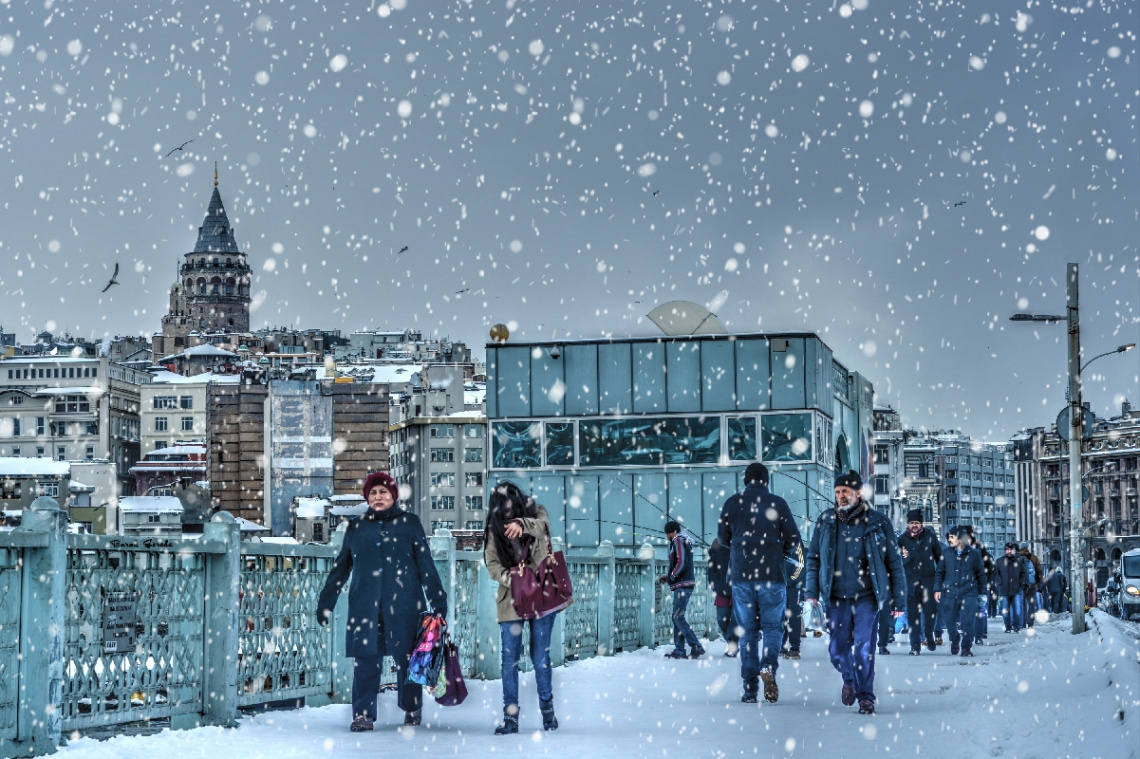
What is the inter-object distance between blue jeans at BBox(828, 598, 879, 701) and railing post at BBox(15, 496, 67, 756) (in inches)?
210

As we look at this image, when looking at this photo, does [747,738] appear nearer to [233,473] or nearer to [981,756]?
[981,756]

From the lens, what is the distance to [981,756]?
29.7ft

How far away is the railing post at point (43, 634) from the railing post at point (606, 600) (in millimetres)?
11502

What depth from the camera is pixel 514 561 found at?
414 inches

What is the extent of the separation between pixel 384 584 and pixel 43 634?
2.26 metres

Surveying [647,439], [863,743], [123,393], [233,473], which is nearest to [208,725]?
[863,743]

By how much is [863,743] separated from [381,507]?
2.93 m

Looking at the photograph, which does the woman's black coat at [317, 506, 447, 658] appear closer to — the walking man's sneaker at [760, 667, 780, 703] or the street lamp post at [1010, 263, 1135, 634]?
the walking man's sneaker at [760, 667, 780, 703]

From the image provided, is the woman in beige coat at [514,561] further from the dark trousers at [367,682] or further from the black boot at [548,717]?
the dark trousers at [367,682]

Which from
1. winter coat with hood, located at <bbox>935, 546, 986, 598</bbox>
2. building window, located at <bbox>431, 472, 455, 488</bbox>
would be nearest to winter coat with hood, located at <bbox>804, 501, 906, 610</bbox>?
winter coat with hood, located at <bbox>935, 546, 986, 598</bbox>

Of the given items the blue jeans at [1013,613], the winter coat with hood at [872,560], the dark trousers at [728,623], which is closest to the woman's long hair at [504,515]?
the winter coat with hood at [872,560]

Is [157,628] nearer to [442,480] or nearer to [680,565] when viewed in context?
[680,565]

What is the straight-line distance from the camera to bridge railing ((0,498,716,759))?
331 inches

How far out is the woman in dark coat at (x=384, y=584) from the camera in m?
10.2
